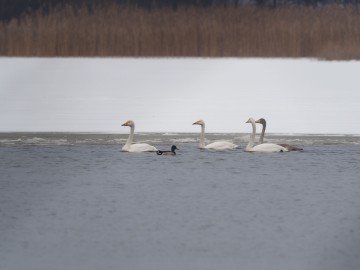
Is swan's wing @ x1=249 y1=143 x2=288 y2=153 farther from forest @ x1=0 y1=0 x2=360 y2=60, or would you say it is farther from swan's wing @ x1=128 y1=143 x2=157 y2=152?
forest @ x1=0 y1=0 x2=360 y2=60

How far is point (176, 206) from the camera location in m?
10.7

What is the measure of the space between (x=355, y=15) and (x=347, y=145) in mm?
A: 17710

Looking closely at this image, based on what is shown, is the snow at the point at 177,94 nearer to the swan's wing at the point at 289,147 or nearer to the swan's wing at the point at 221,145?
the swan's wing at the point at 289,147

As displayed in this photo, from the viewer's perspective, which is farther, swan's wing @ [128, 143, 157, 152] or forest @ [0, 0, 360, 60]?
forest @ [0, 0, 360, 60]

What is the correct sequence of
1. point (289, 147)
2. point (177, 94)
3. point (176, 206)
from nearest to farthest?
point (176, 206) < point (289, 147) < point (177, 94)

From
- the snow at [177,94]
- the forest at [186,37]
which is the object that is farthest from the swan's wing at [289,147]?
the forest at [186,37]

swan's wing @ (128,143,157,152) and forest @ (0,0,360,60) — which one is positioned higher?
forest @ (0,0,360,60)

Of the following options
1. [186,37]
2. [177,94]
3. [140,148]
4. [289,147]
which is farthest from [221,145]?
[186,37]

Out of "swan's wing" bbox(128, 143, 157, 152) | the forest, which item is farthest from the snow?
"swan's wing" bbox(128, 143, 157, 152)

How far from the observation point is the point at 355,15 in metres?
32.7

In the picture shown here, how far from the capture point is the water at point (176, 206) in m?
8.33

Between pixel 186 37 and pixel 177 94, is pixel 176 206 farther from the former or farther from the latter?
pixel 186 37

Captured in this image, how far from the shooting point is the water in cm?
833

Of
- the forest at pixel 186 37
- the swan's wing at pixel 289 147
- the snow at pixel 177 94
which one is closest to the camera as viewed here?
the swan's wing at pixel 289 147
